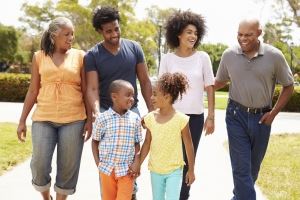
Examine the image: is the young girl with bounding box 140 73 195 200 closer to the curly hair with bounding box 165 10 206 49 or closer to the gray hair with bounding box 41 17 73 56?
the curly hair with bounding box 165 10 206 49

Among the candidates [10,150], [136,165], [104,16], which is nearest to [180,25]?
[104,16]

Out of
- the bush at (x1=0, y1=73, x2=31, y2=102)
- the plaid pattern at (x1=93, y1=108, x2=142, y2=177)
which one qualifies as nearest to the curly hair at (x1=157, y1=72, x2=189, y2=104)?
the plaid pattern at (x1=93, y1=108, x2=142, y2=177)

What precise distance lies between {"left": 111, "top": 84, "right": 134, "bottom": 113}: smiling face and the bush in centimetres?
1913

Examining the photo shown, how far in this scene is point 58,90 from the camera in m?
4.29

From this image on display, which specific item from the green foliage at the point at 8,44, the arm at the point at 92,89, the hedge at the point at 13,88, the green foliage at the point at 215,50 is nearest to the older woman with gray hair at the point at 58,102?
the arm at the point at 92,89

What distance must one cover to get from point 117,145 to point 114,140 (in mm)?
46

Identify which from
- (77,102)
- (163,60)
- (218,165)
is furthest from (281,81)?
(218,165)

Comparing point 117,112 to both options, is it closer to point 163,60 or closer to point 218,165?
point 163,60

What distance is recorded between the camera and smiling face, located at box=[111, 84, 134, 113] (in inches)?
148

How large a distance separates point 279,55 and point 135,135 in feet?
4.98

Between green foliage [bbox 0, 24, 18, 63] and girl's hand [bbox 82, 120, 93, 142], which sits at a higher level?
girl's hand [bbox 82, 120, 93, 142]

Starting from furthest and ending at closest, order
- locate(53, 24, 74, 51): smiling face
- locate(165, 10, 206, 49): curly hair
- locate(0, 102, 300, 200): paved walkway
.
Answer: locate(0, 102, 300, 200): paved walkway
locate(165, 10, 206, 49): curly hair
locate(53, 24, 74, 51): smiling face

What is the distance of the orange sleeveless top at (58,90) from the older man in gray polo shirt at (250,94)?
143 cm

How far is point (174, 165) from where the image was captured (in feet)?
12.4
